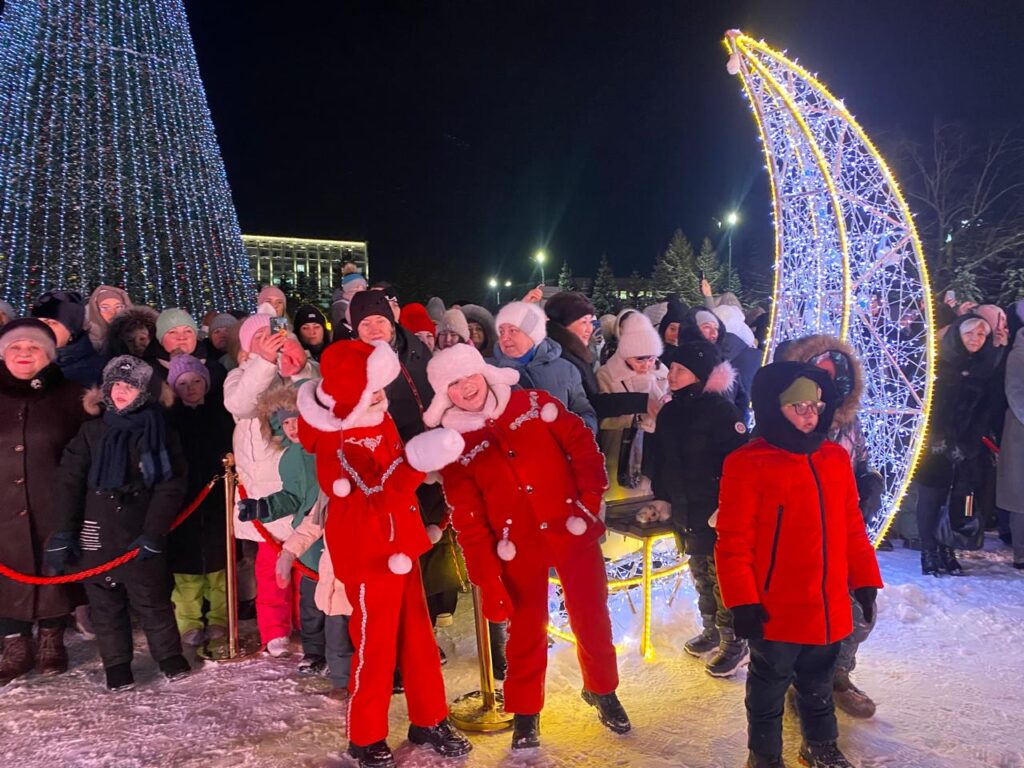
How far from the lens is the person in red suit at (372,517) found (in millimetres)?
3008

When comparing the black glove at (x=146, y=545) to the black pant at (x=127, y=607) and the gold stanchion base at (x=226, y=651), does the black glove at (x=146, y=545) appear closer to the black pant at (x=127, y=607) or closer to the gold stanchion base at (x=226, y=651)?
the black pant at (x=127, y=607)

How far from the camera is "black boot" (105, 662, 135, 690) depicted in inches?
158

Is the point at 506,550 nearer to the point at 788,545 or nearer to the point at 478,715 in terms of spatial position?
the point at 478,715

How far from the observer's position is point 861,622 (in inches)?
136

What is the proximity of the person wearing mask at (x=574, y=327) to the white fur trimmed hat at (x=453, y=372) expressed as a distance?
1.39 meters

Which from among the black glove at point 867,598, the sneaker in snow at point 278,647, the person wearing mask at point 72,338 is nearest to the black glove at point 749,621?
the black glove at point 867,598

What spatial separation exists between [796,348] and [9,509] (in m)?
4.90

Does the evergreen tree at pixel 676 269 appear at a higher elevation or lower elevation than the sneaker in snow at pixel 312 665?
higher

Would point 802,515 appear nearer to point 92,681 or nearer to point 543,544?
point 543,544

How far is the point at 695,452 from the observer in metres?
3.79

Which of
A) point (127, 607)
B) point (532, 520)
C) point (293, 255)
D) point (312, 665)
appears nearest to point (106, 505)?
point (127, 607)

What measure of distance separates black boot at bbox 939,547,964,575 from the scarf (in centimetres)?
606

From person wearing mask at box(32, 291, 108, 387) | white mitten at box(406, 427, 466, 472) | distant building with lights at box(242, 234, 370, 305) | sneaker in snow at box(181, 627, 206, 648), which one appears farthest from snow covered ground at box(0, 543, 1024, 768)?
distant building with lights at box(242, 234, 370, 305)

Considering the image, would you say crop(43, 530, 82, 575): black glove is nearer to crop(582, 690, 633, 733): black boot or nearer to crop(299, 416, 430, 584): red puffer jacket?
crop(299, 416, 430, 584): red puffer jacket
